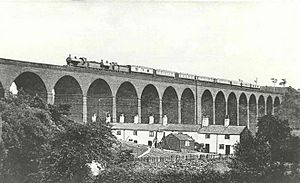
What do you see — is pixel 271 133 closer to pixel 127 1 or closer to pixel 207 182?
pixel 207 182

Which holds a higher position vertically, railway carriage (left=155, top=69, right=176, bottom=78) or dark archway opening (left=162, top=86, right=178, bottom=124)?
railway carriage (left=155, top=69, right=176, bottom=78)

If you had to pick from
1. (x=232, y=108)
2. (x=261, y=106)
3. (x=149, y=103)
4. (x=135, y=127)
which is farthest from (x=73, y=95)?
(x=261, y=106)

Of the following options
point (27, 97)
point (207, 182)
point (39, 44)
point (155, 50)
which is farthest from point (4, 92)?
point (207, 182)

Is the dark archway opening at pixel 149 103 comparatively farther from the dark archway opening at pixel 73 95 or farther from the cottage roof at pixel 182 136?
the dark archway opening at pixel 73 95

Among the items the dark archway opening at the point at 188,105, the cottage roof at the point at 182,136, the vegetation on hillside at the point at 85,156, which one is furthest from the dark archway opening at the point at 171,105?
the vegetation on hillside at the point at 85,156

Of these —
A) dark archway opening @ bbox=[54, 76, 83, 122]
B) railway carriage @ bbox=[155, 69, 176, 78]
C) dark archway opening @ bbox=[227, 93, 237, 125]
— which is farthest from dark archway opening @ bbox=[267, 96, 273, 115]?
dark archway opening @ bbox=[54, 76, 83, 122]

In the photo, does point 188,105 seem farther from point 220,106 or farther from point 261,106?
point 261,106

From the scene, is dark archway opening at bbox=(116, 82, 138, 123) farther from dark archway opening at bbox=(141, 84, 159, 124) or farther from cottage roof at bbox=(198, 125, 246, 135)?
cottage roof at bbox=(198, 125, 246, 135)
